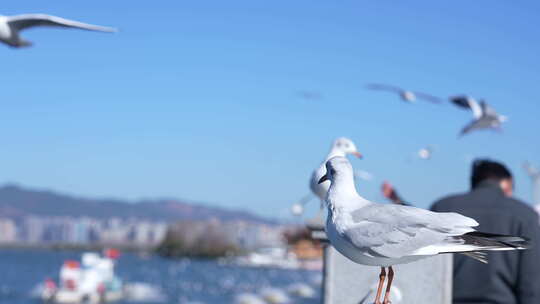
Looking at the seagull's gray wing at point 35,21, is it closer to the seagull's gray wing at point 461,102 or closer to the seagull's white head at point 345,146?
the seagull's white head at point 345,146

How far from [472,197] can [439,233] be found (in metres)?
2.49

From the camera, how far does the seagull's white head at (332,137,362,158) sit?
4818 mm

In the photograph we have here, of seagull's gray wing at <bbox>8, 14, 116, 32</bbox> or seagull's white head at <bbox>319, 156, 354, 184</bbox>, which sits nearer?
seagull's white head at <bbox>319, 156, 354, 184</bbox>

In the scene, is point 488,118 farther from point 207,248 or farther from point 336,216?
point 207,248

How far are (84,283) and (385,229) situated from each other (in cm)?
4303

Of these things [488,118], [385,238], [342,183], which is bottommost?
[385,238]

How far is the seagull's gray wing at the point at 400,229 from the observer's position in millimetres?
2930

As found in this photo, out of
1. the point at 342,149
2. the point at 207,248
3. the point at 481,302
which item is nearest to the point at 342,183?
the point at 342,149

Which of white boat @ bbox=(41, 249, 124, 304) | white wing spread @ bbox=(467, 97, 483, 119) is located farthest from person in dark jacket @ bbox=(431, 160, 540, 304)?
white boat @ bbox=(41, 249, 124, 304)

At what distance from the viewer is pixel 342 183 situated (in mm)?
3088

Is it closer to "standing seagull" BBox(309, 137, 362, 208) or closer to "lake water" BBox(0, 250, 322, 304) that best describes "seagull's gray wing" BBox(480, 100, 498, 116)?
"standing seagull" BBox(309, 137, 362, 208)

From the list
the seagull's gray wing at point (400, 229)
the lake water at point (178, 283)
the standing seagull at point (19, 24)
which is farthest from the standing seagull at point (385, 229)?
the lake water at point (178, 283)

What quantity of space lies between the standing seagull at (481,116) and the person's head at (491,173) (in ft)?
15.1

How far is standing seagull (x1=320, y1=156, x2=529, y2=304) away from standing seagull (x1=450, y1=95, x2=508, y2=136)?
24.0 feet
